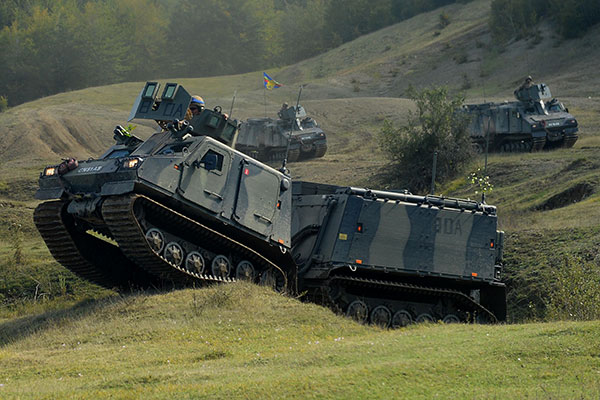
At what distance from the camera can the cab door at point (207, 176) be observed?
15156 millimetres

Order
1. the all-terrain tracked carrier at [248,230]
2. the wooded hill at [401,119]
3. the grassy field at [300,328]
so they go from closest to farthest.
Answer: the grassy field at [300,328] < the all-terrain tracked carrier at [248,230] < the wooded hill at [401,119]

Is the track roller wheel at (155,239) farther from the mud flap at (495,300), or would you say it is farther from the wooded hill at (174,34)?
the wooded hill at (174,34)

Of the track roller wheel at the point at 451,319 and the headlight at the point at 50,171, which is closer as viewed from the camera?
the headlight at the point at 50,171

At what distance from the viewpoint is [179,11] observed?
99.2 metres

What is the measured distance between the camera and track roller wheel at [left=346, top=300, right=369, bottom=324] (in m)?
16.6

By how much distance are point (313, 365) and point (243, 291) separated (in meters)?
4.35

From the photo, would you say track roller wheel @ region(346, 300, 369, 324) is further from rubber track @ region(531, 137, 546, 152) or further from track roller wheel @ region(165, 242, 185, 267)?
rubber track @ region(531, 137, 546, 152)

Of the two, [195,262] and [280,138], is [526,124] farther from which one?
[195,262]

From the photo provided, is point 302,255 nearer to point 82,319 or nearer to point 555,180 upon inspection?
point 82,319

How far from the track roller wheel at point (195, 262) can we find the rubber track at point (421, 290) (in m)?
2.44

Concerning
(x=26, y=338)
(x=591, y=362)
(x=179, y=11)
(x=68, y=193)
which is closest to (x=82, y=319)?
(x=26, y=338)

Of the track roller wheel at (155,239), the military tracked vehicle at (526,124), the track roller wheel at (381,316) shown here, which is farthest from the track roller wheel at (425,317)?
the military tracked vehicle at (526,124)

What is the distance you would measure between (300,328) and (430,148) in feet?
71.8

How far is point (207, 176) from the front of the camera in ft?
51.0
